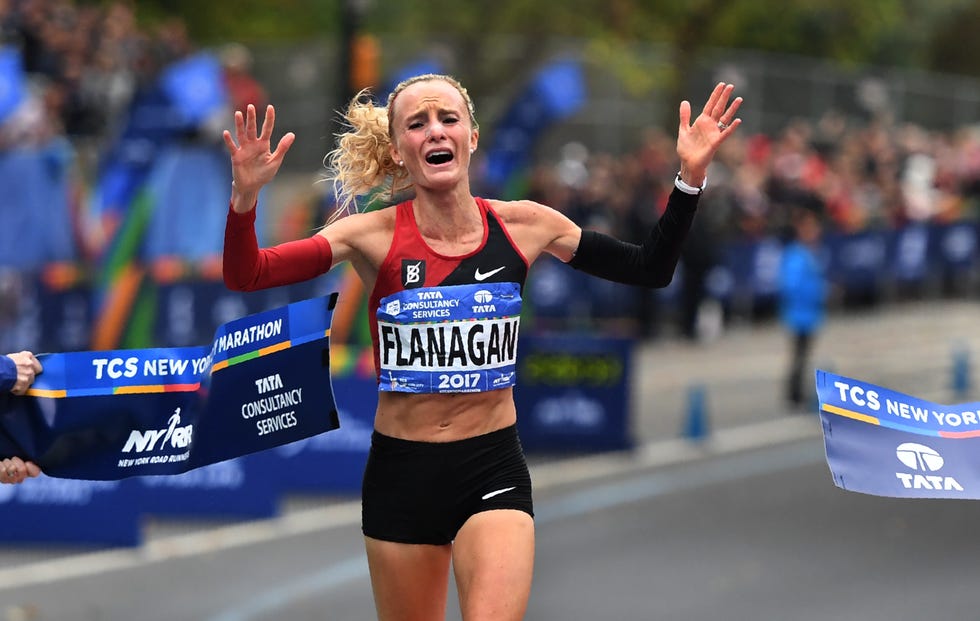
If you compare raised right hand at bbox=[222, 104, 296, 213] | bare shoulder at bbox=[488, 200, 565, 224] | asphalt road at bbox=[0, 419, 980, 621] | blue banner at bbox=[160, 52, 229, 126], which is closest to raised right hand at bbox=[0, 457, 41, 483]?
raised right hand at bbox=[222, 104, 296, 213]

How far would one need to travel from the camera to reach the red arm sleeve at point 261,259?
5578mm

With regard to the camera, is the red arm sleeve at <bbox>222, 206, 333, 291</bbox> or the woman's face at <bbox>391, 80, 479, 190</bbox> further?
the woman's face at <bbox>391, 80, 479, 190</bbox>

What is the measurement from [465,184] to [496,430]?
0.81m

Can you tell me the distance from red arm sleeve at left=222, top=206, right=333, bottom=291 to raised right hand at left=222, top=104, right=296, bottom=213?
0.19 ft

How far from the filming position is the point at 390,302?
5.93 meters

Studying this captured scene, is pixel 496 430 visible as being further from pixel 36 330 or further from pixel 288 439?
pixel 36 330

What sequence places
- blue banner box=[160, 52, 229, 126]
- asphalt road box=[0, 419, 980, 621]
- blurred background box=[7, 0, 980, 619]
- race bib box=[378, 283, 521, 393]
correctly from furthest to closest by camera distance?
blue banner box=[160, 52, 229, 126], blurred background box=[7, 0, 980, 619], asphalt road box=[0, 419, 980, 621], race bib box=[378, 283, 521, 393]

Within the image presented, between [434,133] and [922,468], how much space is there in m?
1.96

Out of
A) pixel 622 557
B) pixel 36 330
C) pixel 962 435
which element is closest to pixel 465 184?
pixel 962 435

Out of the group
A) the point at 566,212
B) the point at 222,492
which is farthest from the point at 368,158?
the point at 566,212

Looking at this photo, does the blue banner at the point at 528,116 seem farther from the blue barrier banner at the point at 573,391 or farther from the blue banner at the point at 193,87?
the blue barrier banner at the point at 573,391

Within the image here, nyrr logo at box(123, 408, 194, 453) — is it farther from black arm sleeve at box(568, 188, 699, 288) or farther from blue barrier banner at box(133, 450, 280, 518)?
blue barrier banner at box(133, 450, 280, 518)

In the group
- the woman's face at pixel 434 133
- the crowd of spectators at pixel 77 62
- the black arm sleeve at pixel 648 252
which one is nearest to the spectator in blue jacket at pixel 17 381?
the woman's face at pixel 434 133

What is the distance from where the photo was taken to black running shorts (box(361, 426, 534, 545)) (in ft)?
19.4
